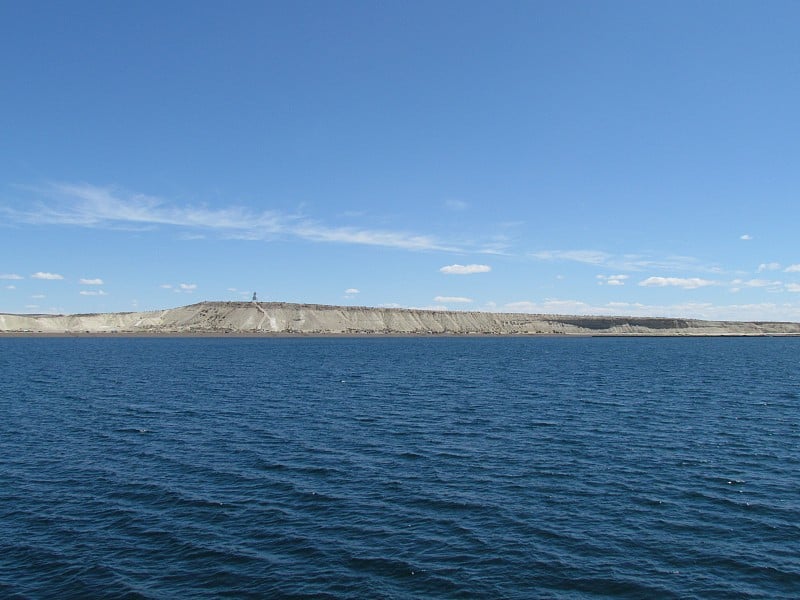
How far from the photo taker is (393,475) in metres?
31.8

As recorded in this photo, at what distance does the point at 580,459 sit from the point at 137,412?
128 ft

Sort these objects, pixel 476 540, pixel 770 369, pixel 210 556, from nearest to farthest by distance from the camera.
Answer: pixel 210 556
pixel 476 540
pixel 770 369

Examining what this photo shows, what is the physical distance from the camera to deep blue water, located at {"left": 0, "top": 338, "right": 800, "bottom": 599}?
20.1 meters

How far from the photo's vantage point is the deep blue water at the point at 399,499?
20078 mm

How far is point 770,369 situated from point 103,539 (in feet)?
370

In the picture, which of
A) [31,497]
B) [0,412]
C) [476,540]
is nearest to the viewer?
[476,540]

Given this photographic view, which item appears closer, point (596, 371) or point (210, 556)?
point (210, 556)

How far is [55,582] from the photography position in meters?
19.7

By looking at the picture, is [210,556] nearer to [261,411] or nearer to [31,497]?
[31,497]

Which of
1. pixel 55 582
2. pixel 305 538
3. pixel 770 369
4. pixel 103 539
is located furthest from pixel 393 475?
pixel 770 369

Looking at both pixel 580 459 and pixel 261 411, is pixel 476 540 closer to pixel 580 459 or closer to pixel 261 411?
pixel 580 459

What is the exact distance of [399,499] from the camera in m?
27.9

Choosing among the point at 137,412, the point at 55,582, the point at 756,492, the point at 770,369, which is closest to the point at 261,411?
the point at 137,412

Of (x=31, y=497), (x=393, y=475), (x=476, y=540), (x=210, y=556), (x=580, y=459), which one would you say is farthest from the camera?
(x=580, y=459)
